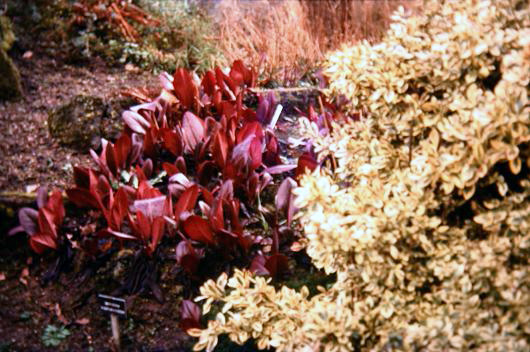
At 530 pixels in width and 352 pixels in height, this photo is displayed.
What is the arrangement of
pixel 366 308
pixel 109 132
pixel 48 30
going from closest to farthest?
pixel 366 308, pixel 109 132, pixel 48 30

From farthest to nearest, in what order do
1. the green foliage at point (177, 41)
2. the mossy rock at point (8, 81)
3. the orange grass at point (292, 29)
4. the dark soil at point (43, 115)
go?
the green foliage at point (177, 41)
the orange grass at point (292, 29)
the mossy rock at point (8, 81)
the dark soil at point (43, 115)

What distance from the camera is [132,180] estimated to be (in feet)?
13.2

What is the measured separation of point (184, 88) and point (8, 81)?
84.5 inches

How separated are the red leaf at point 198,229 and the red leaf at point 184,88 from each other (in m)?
1.42

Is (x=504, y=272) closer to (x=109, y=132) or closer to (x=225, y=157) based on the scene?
(x=225, y=157)

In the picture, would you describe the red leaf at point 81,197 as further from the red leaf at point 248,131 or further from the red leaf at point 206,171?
the red leaf at point 248,131

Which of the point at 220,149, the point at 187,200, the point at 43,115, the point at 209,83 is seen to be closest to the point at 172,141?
the point at 220,149

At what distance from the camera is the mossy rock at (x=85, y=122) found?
4754 mm

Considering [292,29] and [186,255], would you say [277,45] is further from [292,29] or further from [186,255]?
[186,255]

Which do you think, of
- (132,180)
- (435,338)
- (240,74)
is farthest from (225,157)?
(435,338)

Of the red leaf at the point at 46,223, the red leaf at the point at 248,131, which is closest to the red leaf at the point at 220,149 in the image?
the red leaf at the point at 248,131

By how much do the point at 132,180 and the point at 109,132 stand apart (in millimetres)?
923

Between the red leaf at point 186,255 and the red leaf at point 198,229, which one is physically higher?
the red leaf at point 198,229

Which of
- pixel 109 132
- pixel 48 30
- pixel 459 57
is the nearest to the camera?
pixel 459 57
